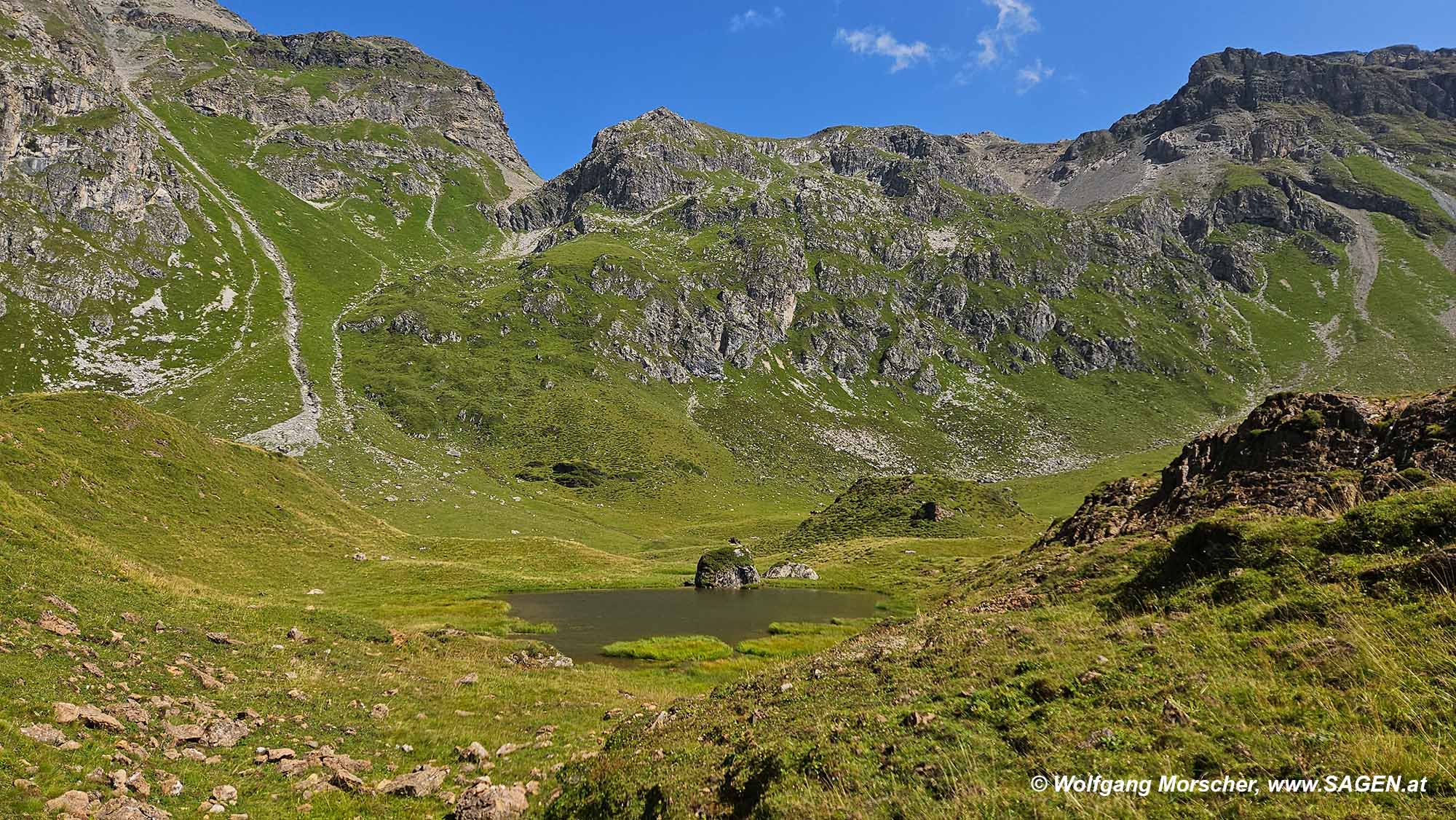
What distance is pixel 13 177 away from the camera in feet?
620

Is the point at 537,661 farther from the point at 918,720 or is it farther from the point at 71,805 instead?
the point at 918,720

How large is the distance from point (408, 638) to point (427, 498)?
4148 inches

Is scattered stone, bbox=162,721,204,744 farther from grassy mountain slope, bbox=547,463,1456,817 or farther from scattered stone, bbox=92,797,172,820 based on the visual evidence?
grassy mountain slope, bbox=547,463,1456,817

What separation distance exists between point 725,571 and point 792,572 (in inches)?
407

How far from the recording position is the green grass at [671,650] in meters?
38.9

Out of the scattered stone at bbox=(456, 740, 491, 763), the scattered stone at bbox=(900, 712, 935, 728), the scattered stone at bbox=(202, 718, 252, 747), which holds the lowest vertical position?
the scattered stone at bbox=(456, 740, 491, 763)

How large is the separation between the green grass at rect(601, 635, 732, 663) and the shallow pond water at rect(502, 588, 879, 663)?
152 centimetres

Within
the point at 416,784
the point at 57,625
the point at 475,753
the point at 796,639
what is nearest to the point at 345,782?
the point at 416,784

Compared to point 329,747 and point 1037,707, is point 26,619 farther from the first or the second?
point 1037,707

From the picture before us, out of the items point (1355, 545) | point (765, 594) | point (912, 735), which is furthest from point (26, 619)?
point (765, 594)

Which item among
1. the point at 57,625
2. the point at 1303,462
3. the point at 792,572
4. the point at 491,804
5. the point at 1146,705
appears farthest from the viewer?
the point at 792,572

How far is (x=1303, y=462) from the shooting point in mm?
30188

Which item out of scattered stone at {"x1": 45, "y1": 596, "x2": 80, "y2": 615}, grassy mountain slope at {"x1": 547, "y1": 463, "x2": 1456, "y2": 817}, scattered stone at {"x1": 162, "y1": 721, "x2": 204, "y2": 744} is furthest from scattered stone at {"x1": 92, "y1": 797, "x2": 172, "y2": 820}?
scattered stone at {"x1": 45, "y1": 596, "x2": 80, "y2": 615}

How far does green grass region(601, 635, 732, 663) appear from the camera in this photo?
128 feet
